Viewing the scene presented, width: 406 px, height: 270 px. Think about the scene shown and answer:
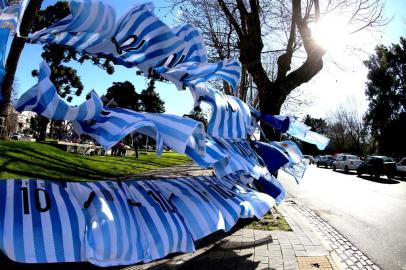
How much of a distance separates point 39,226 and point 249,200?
2.79m

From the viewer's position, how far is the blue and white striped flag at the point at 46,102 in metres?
2.98

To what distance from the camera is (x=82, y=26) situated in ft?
10.6

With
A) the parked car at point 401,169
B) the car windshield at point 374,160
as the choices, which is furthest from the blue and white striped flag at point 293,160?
the parked car at point 401,169

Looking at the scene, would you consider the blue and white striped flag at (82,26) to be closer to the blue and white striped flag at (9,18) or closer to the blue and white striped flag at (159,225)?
the blue and white striped flag at (9,18)

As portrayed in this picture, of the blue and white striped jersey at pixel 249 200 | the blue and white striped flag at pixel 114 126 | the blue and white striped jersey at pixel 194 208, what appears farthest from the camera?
the blue and white striped jersey at pixel 249 200

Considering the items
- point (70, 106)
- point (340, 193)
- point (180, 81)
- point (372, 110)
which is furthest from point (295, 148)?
point (372, 110)

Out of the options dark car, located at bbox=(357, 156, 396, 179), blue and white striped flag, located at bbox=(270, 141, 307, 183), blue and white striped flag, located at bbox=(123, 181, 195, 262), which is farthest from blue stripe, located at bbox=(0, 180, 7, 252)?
dark car, located at bbox=(357, 156, 396, 179)

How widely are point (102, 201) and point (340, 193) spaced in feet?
50.2

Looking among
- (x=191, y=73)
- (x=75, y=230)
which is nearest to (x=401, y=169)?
(x=191, y=73)

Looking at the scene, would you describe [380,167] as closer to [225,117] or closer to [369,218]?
[369,218]

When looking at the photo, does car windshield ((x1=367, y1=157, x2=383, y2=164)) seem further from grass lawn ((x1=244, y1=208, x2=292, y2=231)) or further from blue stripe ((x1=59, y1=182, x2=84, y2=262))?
blue stripe ((x1=59, y1=182, x2=84, y2=262))

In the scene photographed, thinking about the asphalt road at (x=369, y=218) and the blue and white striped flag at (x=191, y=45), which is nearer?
the blue and white striped flag at (x=191, y=45)

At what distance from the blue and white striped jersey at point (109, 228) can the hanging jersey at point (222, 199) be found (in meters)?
1.19

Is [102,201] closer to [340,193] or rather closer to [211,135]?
[211,135]
